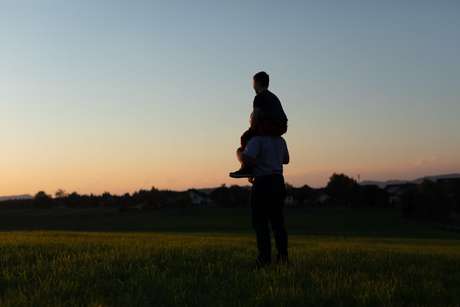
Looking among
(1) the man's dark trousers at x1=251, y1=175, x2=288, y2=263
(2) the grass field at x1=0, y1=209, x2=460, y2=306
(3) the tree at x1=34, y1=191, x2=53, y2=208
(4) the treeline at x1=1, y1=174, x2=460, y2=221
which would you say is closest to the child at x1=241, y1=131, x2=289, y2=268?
(1) the man's dark trousers at x1=251, y1=175, x2=288, y2=263

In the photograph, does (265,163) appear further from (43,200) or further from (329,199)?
(43,200)

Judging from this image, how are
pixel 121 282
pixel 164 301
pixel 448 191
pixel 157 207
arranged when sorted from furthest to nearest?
1. pixel 157 207
2. pixel 448 191
3. pixel 121 282
4. pixel 164 301

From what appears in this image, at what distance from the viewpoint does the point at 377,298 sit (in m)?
5.09

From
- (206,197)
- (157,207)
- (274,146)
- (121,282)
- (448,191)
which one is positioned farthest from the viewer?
(206,197)

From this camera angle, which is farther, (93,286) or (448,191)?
(448,191)

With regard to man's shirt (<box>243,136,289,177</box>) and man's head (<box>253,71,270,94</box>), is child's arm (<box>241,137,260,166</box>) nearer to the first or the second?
man's shirt (<box>243,136,289,177</box>)

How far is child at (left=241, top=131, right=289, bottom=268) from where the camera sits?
7.25 meters

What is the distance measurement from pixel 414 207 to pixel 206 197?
75.8 meters

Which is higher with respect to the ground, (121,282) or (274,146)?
(274,146)

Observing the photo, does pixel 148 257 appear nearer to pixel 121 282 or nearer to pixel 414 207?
pixel 121 282

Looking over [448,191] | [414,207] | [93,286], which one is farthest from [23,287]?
[448,191]

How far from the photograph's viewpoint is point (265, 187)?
7277 millimetres

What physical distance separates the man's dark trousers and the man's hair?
4.24ft

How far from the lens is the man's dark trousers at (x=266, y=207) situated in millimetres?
7293
